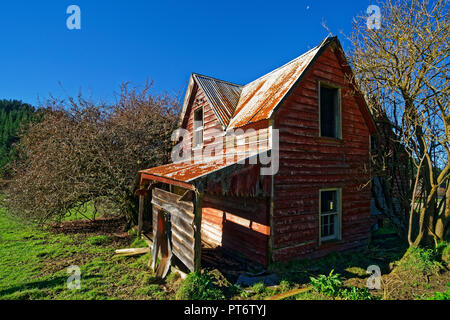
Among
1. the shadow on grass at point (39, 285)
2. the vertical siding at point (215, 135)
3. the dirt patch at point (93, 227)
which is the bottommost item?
the dirt patch at point (93, 227)

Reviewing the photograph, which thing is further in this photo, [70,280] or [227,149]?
[227,149]

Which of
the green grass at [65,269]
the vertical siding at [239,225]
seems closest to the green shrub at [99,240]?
the green grass at [65,269]

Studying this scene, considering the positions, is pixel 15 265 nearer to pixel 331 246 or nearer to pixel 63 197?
pixel 63 197

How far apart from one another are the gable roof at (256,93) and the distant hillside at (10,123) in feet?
38.4

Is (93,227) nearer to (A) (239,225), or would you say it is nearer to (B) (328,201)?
(A) (239,225)

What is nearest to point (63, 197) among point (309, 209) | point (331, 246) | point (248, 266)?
point (248, 266)

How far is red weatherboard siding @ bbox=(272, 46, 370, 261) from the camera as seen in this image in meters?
7.54

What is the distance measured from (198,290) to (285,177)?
14.0 ft

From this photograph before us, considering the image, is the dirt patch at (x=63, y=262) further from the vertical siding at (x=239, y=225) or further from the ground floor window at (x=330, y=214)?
the ground floor window at (x=330, y=214)

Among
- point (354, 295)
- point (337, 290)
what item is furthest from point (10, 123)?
point (354, 295)

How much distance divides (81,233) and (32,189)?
3234 mm

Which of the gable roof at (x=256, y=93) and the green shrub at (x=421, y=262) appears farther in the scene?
the gable roof at (x=256, y=93)

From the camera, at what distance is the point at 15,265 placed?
25.5ft

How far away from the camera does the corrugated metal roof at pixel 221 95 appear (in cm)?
1051
